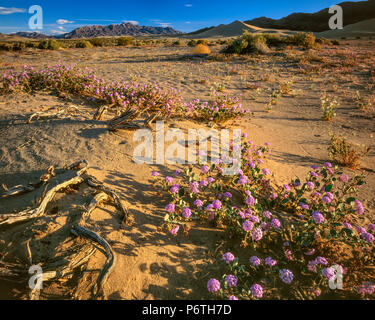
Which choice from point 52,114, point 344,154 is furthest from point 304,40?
point 52,114

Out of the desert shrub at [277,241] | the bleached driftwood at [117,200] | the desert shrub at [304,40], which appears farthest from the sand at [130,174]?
the desert shrub at [304,40]

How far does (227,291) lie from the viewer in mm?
2068

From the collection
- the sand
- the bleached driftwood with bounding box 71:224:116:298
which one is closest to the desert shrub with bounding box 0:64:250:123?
the sand

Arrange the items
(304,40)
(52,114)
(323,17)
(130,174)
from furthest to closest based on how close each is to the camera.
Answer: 1. (323,17)
2. (304,40)
3. (52,114)
4. (130,174)

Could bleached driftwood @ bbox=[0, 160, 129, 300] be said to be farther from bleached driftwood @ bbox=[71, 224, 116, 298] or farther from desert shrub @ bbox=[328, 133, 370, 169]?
desert shrub @ bbox=[328, 133, 370, 169]

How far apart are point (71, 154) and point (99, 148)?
0.45 metres

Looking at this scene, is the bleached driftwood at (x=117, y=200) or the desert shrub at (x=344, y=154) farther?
the desert shrub at (x=344, y=154)

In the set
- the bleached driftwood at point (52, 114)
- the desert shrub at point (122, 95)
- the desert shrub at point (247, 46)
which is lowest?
the bleached driftwood at point (52, 114)

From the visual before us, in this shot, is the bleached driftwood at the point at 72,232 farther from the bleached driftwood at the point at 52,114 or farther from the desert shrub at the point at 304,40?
the desert shrub at the point at 304,40

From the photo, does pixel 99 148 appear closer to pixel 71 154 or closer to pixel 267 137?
pixel 71 154

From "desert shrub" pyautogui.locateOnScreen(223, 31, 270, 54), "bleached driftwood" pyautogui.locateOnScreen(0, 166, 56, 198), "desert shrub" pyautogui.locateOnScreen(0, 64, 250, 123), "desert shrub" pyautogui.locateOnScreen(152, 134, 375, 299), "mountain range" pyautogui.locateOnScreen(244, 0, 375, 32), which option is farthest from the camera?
"mountain range" pyautogui.locateOnScreen(244, 0, 375, 32)

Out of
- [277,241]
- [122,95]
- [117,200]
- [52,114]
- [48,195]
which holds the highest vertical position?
[122,95]

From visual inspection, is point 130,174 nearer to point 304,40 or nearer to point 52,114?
point 52,114
